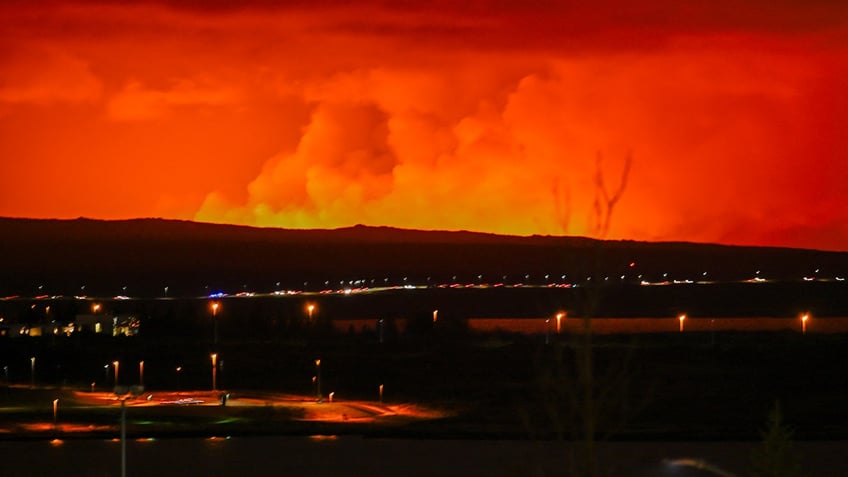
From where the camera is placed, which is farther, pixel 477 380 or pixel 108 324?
pixel 108 324

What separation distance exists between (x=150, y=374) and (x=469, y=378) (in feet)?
35.5

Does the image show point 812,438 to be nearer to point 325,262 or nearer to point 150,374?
point 150,374

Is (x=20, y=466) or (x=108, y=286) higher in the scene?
(x=108, y=286)

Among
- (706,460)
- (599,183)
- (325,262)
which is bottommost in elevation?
(706,460)

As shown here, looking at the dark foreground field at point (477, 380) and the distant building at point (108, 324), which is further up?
the distant building at point (108, 324)

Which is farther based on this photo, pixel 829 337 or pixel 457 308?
pixel 457 308

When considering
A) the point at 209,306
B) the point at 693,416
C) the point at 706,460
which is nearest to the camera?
the point at 706,460

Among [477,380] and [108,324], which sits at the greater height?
[108,324]

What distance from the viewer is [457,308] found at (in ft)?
417

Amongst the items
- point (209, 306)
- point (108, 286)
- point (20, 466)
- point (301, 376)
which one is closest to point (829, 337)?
point (301, 376)

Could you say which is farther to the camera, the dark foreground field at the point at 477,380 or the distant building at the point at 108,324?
the distant building at the point at 108,324

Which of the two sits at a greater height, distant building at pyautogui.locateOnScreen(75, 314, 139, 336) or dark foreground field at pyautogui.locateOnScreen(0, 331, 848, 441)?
distant building at pyautogui.locateOnScreen(75, 314, 139, 336)

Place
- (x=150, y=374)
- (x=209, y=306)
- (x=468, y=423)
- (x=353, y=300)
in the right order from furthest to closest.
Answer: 1. (x=353, y=300)
2. (x=209, y=306)
3. (x=150, y=374)
4. (x=468, y=423)

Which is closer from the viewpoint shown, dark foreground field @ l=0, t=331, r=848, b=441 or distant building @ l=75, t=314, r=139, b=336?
dark foreground field @ l=0, t=331, r=848, b=441
